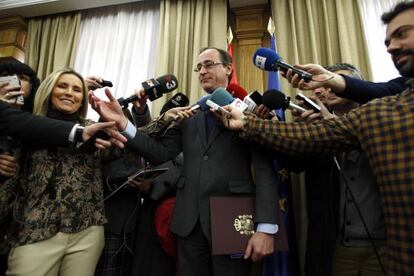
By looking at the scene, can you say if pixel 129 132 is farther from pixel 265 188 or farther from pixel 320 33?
pixel 320 33

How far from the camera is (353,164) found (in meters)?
1.24

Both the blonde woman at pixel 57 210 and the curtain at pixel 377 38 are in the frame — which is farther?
the curtain at pixel 377 38

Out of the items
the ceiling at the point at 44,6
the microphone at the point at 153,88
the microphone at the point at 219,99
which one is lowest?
the microphone at the point at 219,99

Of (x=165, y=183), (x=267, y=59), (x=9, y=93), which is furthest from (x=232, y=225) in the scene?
(x=9, y=93)

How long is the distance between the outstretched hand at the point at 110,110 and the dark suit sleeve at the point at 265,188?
21.8 inches

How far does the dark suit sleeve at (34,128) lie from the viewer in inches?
43.8

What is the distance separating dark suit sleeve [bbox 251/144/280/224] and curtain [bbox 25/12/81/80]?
8.09 feet

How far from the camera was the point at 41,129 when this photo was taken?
1.12m

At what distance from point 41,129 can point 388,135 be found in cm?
119

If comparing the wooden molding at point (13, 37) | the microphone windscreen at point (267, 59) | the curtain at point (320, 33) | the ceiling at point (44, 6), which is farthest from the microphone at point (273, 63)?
the wooden molding at point (13, 37)

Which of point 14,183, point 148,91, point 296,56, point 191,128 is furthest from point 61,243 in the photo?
point 296,56

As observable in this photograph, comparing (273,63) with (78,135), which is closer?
(78,135)

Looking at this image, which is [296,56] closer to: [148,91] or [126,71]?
[148,91]

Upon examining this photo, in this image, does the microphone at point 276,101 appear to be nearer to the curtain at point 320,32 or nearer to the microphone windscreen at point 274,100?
the microphone windscreen at point 274,100
